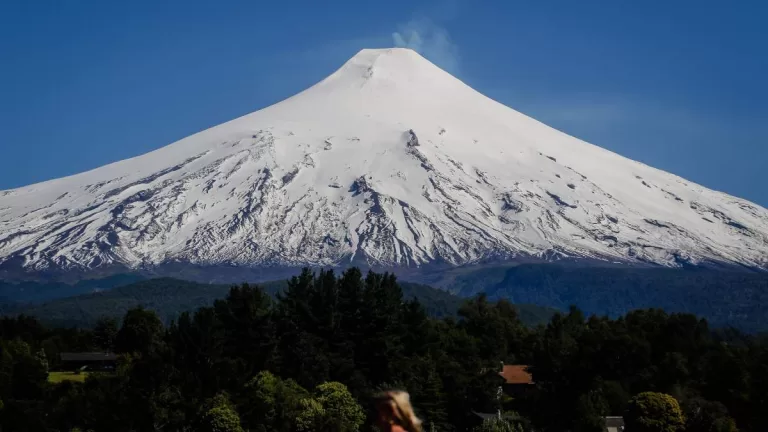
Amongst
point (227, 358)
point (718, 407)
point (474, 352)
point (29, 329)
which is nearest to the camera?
point (718, 407)

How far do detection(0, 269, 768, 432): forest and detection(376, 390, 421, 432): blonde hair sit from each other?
39.3 meters

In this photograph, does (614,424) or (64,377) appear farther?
(64,377)

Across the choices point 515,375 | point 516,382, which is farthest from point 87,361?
point 516,382

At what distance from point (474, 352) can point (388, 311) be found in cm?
685

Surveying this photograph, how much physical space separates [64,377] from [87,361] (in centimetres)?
758

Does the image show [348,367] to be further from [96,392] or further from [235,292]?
[96,392]

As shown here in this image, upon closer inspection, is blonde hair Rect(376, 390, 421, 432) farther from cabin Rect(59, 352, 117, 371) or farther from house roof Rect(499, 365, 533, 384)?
cabin Rect(59, 352, 117, 371)

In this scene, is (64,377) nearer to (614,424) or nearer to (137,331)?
(137,331)

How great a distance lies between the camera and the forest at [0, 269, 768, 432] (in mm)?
56469

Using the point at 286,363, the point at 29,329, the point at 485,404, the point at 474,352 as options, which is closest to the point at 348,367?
the point at 286,363

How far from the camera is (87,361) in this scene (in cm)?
7931

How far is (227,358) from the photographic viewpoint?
61406 millimetres

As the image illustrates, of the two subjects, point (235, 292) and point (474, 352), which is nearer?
point (235, 292)

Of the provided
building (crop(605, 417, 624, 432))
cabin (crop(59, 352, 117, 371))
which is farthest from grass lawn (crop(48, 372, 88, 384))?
building (crop(605, 417, 624, 432))
